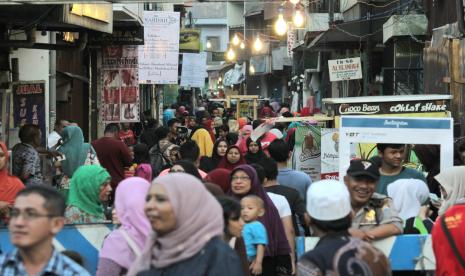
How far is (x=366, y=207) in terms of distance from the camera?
6.38 meters

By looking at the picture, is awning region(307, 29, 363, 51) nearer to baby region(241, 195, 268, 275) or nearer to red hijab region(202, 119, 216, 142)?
red hijab region(202, 119, 216, 142)

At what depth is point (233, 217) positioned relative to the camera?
610 cm

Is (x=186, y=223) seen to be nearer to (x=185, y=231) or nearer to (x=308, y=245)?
(x=185, y=231)

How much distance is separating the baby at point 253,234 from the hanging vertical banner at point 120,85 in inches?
503

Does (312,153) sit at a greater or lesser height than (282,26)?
lesser

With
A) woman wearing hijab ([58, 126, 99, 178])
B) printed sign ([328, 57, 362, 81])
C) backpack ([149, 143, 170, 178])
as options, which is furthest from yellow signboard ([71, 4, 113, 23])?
printed sign ([328, 57, 362, 81])

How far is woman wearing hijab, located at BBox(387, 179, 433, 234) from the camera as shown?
279 inches

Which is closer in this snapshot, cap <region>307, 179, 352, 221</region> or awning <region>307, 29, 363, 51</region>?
cap <region>307, 179, 352, 221</region>

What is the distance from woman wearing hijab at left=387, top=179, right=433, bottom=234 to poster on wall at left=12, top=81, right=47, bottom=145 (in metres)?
7.32

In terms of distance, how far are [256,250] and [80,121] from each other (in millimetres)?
16508

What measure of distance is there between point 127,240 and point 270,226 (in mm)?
2273

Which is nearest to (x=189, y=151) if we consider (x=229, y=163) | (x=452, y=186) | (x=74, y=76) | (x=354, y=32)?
(x=229, y=163)

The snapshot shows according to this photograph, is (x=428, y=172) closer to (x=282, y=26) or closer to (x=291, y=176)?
(x=291, y=176)

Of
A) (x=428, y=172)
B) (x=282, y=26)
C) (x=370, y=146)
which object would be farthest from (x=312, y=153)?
(x=282, y=26)
